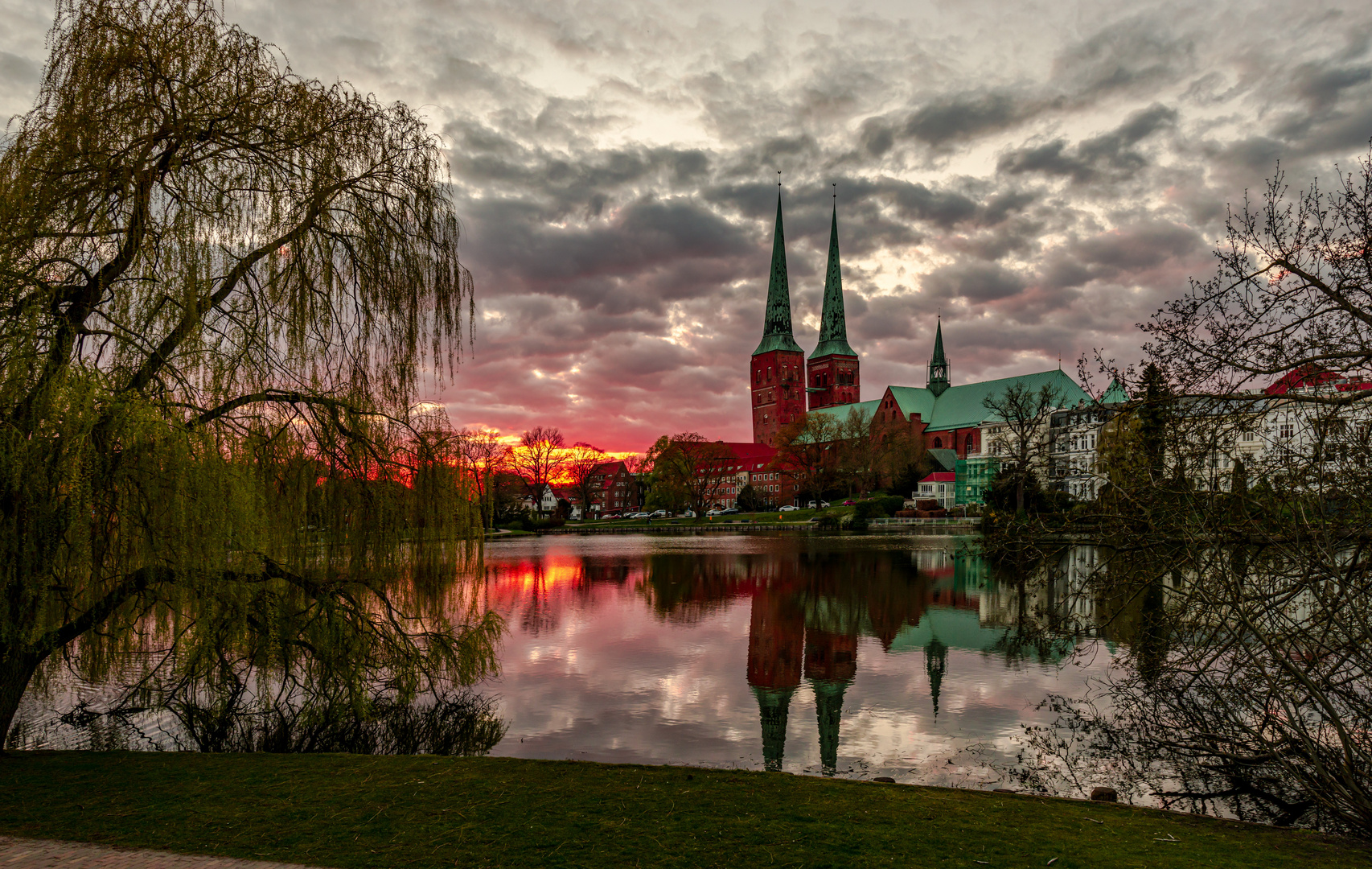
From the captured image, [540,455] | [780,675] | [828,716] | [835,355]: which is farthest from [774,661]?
[835,355]

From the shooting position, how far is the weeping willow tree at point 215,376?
7.27 meters

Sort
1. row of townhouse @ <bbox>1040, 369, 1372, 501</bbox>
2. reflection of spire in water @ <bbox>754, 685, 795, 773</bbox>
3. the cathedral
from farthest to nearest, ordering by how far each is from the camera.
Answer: the cathedral < reflection of spire in water @ <bbox>754, 685, 795, 773</bbox> < row of townhouse @ <bbox>1040, 369, 1372, 501</bbox>

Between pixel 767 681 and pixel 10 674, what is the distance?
10441mm

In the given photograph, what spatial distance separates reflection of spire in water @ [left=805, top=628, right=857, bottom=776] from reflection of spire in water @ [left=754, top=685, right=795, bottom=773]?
1.56 ft

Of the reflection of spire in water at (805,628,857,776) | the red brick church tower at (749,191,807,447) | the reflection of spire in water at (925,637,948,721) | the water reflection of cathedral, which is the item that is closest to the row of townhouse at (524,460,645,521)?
the red brick church tower at (749,191,807,447)

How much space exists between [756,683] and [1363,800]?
29.7ft

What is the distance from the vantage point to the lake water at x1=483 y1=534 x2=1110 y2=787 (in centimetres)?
1046

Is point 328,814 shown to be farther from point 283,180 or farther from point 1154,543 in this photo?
point 1154,543

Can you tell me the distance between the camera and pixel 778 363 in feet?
467

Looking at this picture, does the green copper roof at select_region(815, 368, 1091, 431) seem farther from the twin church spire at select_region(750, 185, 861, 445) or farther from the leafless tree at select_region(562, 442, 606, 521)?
the leafless tree at select_region(562, 442, 606, 521)

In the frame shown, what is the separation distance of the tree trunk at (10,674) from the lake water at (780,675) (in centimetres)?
503

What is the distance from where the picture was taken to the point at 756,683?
46.6 ft

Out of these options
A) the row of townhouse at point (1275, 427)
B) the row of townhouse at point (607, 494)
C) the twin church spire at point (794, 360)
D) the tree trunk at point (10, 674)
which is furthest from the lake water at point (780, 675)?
the twin church spire at point (794, 360)

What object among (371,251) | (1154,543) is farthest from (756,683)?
(371,251)
